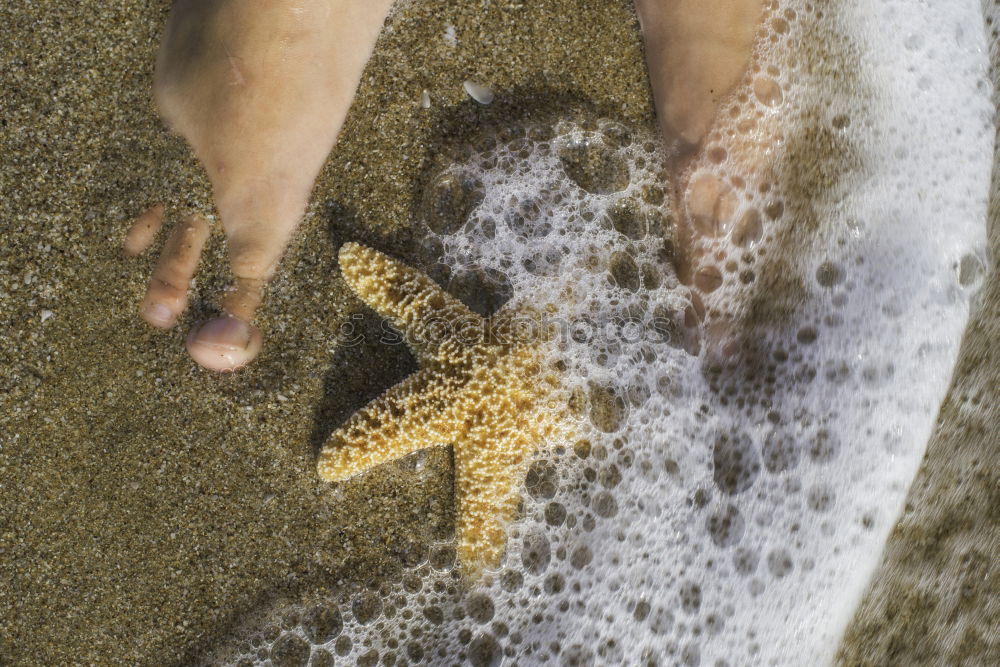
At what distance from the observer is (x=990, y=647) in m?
2.05

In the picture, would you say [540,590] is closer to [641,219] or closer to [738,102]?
[641,219]

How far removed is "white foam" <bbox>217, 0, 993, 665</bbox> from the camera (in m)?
2.16

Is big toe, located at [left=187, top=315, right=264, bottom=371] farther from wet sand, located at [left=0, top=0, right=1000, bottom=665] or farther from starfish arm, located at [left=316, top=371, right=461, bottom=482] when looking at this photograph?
starfish arm, located at [left=316, top=371, right=461, bottom=482]

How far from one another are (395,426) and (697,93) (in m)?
1.47

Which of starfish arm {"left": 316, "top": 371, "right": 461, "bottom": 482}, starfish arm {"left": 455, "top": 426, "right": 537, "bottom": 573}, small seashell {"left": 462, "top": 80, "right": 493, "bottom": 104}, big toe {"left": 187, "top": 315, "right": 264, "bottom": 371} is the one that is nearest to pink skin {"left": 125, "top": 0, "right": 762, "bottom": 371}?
big toe {"left": 187, "top": 315, "right": 264, "bottom": 371}

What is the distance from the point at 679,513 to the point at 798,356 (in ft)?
2.14

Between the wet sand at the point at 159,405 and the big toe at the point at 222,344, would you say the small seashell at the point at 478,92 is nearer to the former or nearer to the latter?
the wet sand at the point at 159,405

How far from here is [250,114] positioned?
2.16 metres

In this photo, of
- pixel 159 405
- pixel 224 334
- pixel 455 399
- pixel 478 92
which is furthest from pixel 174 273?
pixel 478 92

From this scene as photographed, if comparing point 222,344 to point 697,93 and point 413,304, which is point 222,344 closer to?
point 413,304

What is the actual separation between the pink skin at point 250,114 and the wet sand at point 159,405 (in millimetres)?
53

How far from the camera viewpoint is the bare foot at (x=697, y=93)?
2.25m

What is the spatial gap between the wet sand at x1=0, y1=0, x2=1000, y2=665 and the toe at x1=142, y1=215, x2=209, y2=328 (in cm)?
4

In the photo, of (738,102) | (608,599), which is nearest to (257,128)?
(738,102)
